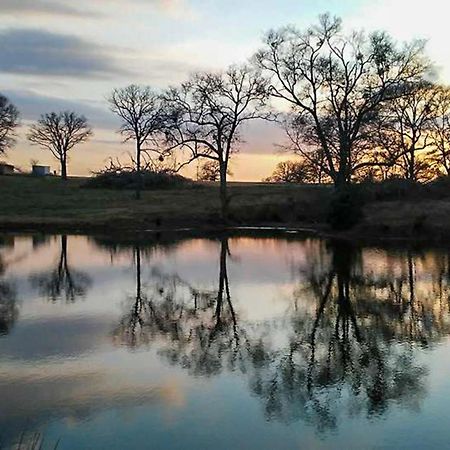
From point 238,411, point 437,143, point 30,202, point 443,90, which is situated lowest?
point 238,411

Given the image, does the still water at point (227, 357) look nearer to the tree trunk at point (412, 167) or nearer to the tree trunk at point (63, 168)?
the tree trunk at point (412, 167)

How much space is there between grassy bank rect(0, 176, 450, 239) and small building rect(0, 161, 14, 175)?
A: 1644cm

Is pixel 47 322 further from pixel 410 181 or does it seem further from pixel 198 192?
pixel 198 192

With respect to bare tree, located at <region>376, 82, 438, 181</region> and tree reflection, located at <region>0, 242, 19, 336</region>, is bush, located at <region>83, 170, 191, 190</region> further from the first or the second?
tree reflection, located at <region>0, 242, 19, 336</region>

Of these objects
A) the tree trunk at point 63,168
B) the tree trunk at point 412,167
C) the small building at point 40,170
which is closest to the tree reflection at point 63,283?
the tree trunk at point 412,167

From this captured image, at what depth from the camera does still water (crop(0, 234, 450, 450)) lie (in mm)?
8062

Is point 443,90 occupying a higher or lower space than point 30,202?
higher

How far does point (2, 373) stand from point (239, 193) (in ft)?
154

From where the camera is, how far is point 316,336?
520 inches

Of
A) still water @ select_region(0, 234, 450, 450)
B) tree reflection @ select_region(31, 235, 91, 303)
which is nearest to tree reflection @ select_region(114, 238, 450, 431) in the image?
still water @ select_region(0, 234, 450, 450)

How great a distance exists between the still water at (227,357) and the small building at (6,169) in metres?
57.2

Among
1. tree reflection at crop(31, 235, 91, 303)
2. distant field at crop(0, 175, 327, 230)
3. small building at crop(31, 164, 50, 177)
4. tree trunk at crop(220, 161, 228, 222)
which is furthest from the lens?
small building at crop(31, 164, 50, 177)

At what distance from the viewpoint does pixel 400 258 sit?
2659cm

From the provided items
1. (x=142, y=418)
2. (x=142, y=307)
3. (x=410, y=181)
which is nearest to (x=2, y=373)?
(x=142, y=418)
